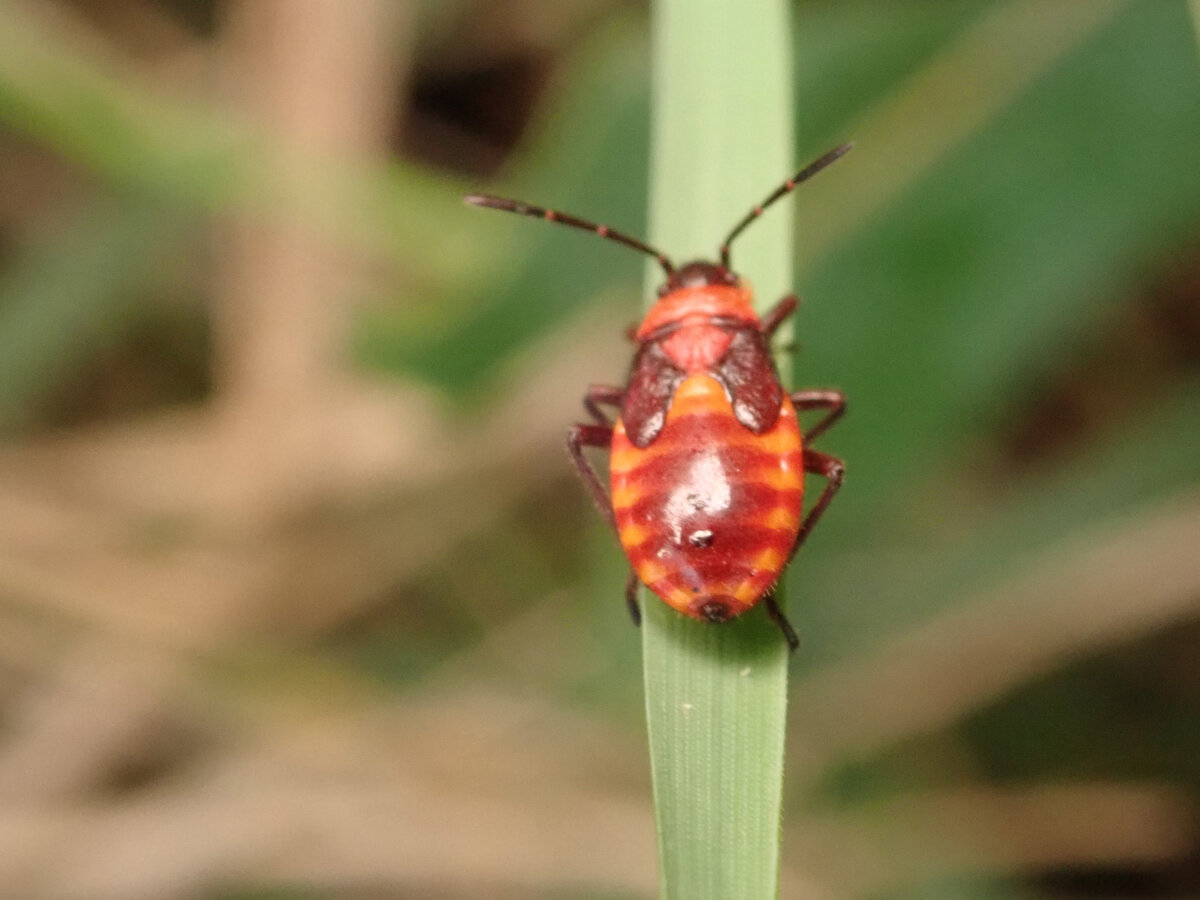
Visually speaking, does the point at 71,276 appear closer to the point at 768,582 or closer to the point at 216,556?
the point at 216,556

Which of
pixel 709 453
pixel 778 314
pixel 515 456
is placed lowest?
pixel 709 453

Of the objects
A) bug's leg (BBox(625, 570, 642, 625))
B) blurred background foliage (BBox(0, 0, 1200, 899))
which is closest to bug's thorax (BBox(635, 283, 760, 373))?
bug's leg (BBox(625, 570, 642, 625))

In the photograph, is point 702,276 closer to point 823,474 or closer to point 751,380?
point 751,380

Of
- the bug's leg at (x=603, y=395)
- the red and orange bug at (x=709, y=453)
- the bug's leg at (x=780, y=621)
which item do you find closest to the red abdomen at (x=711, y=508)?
the red and orange bug at (x=709, y=453)

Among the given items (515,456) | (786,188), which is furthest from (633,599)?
(515,456)

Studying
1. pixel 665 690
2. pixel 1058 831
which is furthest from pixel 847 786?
pixel 665 690

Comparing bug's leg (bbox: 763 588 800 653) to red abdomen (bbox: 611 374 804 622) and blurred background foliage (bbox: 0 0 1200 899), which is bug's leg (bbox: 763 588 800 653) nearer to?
red abdomen (bbox: 611 374 804 622)

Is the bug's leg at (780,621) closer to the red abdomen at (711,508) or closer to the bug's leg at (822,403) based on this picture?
the red abdomen at (711,508)
